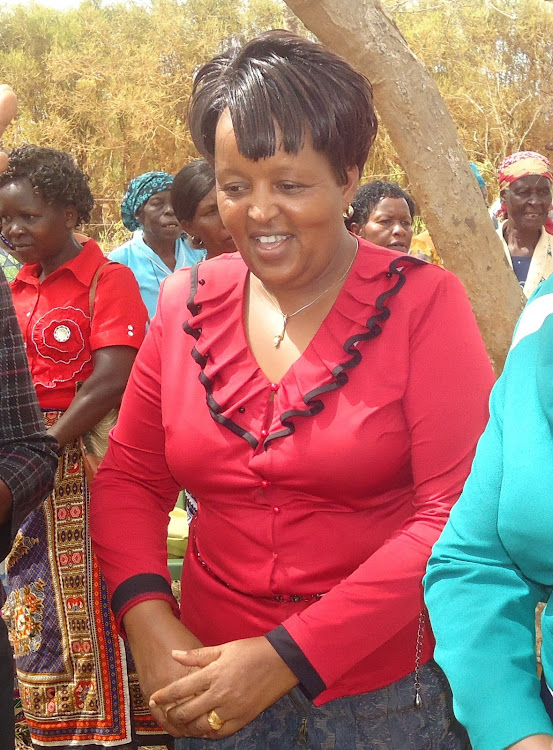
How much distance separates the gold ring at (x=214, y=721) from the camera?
1.61m

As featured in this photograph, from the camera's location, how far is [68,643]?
289 centimetres

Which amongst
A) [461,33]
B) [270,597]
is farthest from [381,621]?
[461,33]

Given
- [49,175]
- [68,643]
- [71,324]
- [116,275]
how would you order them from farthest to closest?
1. [49,175]
2. [116,275]
3. [71,324]
4. [68,643]

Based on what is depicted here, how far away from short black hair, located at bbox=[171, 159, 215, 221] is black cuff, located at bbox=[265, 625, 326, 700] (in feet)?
9.07

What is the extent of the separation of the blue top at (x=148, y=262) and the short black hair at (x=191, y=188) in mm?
1096

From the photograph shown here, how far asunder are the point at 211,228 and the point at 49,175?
32.9 inches

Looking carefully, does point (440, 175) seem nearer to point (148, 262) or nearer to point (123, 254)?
point (148, 262)

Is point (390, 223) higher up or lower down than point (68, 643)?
higher up

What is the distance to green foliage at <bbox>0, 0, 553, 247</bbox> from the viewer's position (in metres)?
14.2

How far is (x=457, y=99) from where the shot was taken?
14391 millimetres

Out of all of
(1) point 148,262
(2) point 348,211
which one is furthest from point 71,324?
(1) point 148,262

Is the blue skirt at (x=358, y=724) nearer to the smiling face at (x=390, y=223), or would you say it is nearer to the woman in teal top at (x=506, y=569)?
the woman in teal top at (x=506, y=569)

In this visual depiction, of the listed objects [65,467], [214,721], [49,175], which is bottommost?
[65,467]

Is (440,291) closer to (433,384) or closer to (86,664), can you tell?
(433,384)
